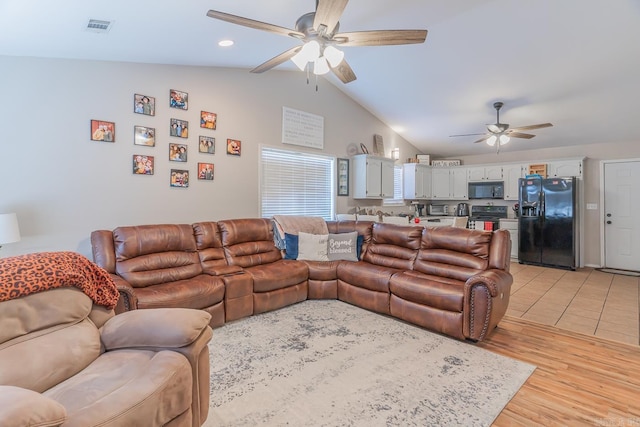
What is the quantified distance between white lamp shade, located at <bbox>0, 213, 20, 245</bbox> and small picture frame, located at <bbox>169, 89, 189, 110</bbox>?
1.94 m

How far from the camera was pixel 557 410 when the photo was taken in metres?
1.91

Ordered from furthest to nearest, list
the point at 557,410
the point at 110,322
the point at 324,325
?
the point at 324,325 < the point at 557,410 < the point at 110,322

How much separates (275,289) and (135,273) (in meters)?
1.42

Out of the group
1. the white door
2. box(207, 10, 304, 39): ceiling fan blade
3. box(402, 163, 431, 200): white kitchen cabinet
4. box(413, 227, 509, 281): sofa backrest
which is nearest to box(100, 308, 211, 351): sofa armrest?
box(207, 10, 304, 39): ceiling fan blade

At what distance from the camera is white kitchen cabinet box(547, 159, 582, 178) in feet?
19.3

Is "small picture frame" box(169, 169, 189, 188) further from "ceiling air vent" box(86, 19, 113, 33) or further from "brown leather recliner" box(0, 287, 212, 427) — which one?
"brown leather recliner" box(0, 287, 212, 427)

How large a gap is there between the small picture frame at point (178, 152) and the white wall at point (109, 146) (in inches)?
2.3

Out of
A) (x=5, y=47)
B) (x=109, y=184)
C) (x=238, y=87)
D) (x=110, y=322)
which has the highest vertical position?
(x=238, y=87)

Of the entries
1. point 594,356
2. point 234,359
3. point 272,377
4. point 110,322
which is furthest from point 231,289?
point 594,356

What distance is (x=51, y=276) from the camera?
1.64m

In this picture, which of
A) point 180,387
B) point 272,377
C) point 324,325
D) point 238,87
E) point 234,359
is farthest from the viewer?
point 238,87

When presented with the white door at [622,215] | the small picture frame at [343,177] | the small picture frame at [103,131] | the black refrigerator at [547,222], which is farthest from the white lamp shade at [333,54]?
the white door at [622,215]

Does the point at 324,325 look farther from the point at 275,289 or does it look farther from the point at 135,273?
the point at 135,273

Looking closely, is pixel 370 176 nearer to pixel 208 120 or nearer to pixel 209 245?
pixel 208 120
